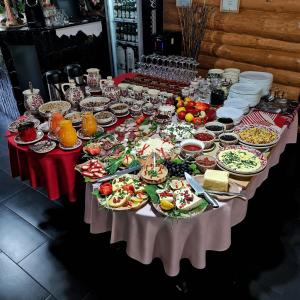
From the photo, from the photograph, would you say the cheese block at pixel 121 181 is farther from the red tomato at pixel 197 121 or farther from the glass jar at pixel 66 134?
the red tomato at pixel 197 121

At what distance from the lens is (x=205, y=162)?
6.43 ft

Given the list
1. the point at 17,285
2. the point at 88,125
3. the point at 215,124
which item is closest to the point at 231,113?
the point at 215,124

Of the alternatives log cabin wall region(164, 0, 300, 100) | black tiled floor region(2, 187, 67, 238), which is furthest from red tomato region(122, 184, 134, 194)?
log cabin wall region(164, 0, 300, 100)

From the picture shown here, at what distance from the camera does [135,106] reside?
2818mm

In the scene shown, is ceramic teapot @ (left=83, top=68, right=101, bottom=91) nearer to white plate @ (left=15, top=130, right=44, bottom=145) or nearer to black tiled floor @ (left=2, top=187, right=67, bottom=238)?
white plate @ (left=15, top=130, right=44, bottom=145)

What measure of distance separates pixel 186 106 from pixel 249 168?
1010 mm

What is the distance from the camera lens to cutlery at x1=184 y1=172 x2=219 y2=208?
168 cm

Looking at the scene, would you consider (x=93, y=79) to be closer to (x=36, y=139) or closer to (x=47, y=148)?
(x=36, y=139)

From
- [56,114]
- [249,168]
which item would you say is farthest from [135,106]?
[249,168]

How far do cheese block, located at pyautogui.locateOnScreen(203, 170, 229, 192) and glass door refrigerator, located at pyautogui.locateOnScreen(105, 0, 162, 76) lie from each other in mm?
3578

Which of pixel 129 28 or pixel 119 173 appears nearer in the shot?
pixel 119 173

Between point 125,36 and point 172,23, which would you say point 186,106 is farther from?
point 125,36

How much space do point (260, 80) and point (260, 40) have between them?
1.16 m

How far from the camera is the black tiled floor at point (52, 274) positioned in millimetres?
2266
